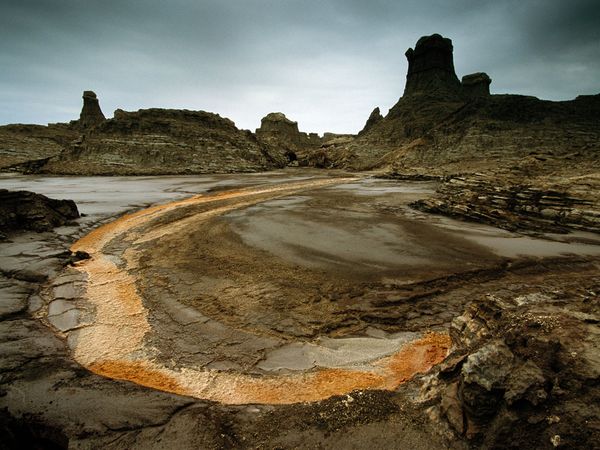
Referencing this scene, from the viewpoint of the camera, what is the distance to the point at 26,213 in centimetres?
776

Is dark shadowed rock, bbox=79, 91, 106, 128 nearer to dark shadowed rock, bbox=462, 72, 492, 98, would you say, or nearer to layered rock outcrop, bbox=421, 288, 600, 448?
dark shadowed rock, bbox=462, 72, 492, 98

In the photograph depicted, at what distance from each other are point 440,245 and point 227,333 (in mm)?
4961

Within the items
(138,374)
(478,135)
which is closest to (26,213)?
(138,374)

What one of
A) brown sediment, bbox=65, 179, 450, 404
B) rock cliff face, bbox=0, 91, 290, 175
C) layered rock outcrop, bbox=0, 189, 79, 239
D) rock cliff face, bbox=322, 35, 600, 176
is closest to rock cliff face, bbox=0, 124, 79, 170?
rock cliff face, bbox=0, 91, 290, 175

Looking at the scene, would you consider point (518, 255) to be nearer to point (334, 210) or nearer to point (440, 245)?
point (440, 245)

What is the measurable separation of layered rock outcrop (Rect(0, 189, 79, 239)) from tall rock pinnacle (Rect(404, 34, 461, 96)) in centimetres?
4997

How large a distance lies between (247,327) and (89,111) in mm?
58039

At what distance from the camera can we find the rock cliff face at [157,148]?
27219 millimetres

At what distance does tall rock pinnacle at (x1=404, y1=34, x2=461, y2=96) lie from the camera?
48.2m

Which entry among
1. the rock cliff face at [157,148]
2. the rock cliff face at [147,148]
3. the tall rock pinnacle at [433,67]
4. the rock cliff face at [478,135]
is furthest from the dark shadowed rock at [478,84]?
the rock cliff face at [157,148]

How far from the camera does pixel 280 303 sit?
14.9 feet

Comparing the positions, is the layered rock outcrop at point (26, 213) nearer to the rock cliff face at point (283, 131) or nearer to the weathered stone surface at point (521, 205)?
the weathered stone surface at point (521, 205)

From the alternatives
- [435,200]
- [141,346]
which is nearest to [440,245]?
[435,200]

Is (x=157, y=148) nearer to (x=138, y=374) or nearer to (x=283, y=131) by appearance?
(x=138, y=374)
